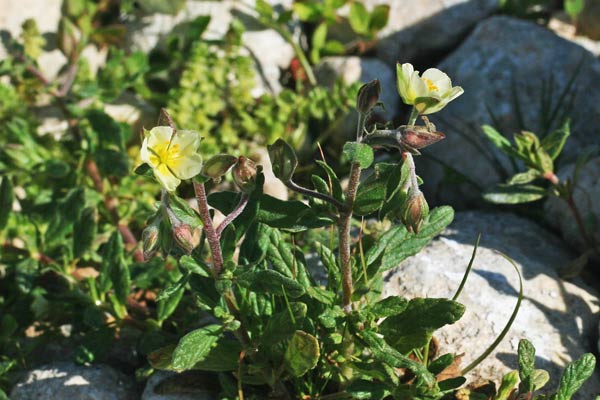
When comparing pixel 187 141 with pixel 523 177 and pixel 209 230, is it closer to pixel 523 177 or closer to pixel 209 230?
pixel 209 230

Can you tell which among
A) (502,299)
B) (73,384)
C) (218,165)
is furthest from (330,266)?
(73,384)

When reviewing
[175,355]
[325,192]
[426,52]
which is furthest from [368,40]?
[175,355]

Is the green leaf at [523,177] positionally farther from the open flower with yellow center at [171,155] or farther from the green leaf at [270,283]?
the open flower with yellow center at [171,155]

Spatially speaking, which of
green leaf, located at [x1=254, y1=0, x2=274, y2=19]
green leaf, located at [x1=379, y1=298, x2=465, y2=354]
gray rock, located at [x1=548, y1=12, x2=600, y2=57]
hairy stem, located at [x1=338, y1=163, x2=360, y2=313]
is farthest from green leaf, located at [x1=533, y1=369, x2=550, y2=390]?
gray rock, located at [x1=548, y1=12, x2=600, y2=57]

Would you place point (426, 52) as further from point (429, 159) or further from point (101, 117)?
point (101, 117)

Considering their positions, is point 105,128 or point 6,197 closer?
point 6,197

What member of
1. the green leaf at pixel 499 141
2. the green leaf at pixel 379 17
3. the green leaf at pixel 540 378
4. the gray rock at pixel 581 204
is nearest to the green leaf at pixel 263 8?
the green leaf at pixel 379 17
